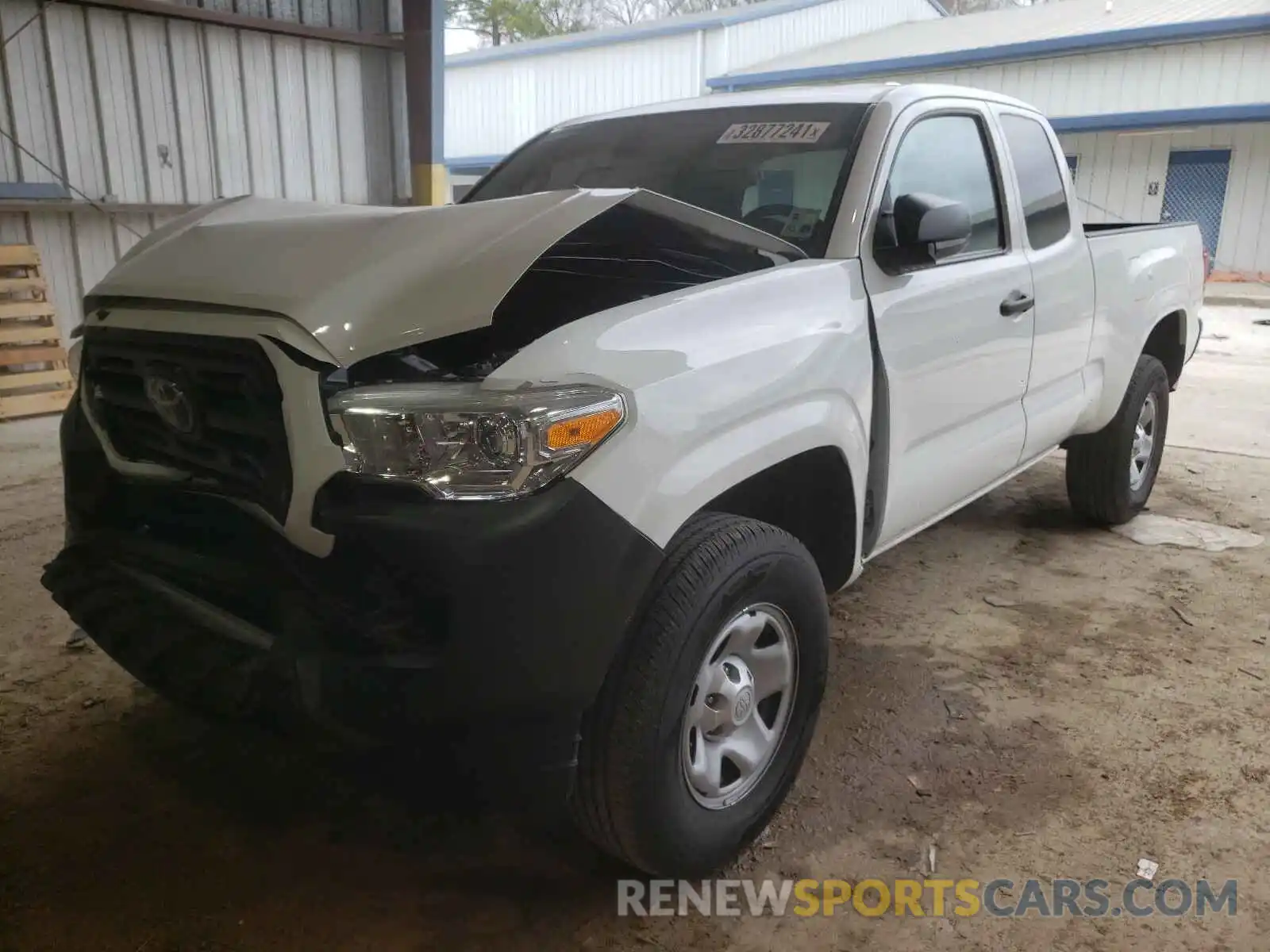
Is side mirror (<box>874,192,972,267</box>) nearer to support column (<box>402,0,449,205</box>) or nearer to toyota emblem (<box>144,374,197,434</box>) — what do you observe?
toyota emblem (<box>144,374,197,434</box>)

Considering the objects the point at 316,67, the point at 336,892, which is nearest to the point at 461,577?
the point at 336,892

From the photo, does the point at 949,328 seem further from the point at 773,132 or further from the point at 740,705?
the point at 740,705

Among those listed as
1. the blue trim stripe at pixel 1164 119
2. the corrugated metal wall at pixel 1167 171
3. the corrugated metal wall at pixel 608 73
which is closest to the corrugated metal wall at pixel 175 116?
the blue trim stripe at pixel 1164 119

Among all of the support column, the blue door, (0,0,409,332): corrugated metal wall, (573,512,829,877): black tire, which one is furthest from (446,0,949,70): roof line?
(573,512,829,877): black tire

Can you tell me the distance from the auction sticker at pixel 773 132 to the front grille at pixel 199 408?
1755 millimetres

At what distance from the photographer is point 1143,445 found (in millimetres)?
4648

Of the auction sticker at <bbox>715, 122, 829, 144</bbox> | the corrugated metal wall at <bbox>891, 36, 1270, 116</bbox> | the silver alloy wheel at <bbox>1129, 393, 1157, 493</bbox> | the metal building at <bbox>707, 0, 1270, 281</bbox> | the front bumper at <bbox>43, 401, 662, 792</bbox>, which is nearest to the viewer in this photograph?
the front bumper at <bbox>43, 401, 662, 792</bbox>

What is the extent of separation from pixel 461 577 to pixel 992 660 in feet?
7.57

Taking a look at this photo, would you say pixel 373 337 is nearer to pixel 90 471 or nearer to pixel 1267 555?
pixel 90 471

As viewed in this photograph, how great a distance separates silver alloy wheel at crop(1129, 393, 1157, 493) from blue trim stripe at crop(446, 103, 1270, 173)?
1125 cm

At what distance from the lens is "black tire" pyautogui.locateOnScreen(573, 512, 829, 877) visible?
1888 mm

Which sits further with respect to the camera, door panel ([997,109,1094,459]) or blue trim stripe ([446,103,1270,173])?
blue trim stripe ([446,103,1270,173])

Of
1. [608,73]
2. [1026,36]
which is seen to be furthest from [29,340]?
[1026,36]

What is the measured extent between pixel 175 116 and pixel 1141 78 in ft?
47.1
